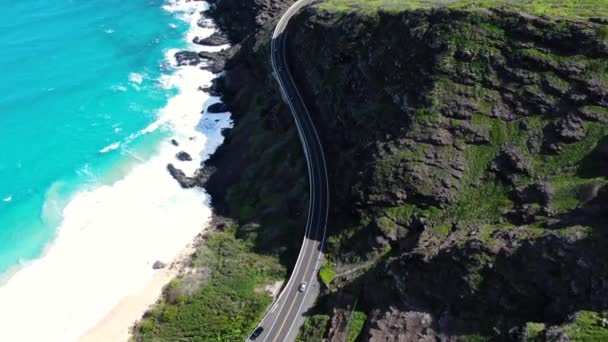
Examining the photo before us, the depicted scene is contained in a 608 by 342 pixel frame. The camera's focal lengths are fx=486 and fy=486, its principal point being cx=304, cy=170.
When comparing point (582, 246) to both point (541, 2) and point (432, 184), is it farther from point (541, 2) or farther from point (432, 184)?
point (541, 2)

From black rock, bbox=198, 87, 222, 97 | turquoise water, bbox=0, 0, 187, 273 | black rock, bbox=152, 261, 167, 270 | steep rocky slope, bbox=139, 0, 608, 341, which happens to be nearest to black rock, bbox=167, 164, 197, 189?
steep rocky slope, bbox=139, 0, 608, 341

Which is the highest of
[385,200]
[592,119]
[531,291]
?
[592,119]

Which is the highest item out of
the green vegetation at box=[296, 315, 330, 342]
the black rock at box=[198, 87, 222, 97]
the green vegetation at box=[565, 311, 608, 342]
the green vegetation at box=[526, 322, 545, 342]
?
the green vegetation at box=[565, 311, 608, 342]

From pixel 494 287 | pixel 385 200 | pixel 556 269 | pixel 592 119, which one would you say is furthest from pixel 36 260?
pixel 592 119

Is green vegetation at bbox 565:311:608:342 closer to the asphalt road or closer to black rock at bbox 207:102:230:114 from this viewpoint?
the asphalt road

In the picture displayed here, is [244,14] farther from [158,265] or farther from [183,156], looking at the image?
[158,265]
